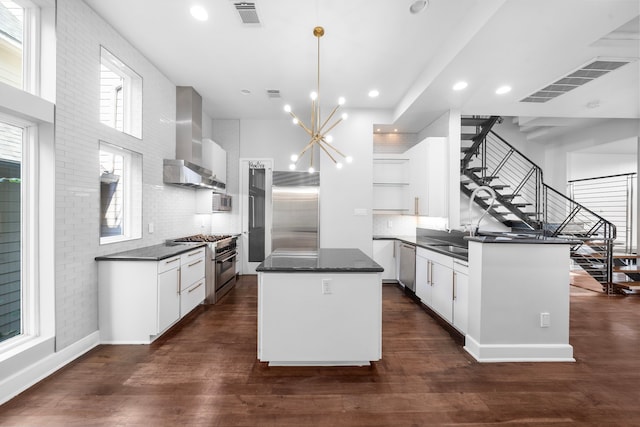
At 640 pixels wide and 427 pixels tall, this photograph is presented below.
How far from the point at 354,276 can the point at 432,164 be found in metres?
2.99

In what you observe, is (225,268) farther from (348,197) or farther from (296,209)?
(348,197)

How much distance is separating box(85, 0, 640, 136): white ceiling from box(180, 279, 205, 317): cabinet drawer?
3.00m

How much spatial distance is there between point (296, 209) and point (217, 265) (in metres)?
1.66

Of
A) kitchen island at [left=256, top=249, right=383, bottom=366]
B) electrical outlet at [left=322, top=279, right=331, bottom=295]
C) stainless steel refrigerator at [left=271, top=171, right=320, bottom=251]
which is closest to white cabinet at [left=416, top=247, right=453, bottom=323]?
kitchen island at [left=256, top=249, right=383, bottom=366]

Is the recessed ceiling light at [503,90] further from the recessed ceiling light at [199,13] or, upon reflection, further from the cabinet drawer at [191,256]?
the cabinet drawer at [191,256]

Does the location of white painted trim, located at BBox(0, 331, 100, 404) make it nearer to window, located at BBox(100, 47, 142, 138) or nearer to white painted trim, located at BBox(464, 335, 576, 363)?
window, located at BBox(100, 47, 142, 138)

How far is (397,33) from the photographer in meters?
3.06

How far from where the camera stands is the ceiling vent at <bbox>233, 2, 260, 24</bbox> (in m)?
2.65

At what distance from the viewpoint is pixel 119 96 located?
345 centimetres

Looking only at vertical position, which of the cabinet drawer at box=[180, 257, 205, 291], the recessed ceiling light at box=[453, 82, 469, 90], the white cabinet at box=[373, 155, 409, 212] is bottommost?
the cabinet drawer at box=[180, 257, 205, 291]

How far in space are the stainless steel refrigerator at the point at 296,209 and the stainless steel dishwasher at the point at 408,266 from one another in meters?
1.54

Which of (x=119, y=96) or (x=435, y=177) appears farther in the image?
(x=435, y=177)

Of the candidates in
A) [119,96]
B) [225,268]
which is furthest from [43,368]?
[119,96]

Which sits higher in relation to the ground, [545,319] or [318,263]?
[318,263]
